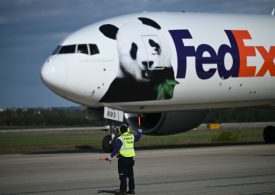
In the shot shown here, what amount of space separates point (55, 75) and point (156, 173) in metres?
7.36

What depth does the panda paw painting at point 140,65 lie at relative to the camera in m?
25.1

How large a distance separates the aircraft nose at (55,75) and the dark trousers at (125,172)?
991cm

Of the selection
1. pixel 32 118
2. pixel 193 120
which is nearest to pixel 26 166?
pixel 193 120

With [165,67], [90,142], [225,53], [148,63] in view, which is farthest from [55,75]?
[90,142]

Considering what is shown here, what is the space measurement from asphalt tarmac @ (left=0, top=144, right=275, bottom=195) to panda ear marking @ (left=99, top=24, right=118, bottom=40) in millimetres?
4388

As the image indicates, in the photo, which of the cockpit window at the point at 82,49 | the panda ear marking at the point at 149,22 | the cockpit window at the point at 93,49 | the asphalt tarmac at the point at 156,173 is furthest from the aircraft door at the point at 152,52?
the asphalt tarmac at the point at 156,173

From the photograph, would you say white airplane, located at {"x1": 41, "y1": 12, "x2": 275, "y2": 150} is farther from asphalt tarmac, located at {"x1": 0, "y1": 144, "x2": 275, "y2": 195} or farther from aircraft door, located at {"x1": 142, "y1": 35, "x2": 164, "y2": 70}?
asphalt tarmac, located at {"x1": 0, "y1": 144, "x2": 275, "y2": 195}

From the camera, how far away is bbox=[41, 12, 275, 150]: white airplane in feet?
81.7

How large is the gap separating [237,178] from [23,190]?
16.4 ft

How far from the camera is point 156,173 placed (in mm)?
18141

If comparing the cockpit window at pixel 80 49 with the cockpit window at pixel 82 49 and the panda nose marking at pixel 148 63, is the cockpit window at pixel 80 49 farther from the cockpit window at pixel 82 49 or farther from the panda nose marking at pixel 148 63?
the panda nose marking at pixel 148 63

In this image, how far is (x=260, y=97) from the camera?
93.7ft

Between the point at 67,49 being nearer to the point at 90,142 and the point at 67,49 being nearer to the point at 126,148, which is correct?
the point at 126,148

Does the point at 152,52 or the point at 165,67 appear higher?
the point at 152,52
